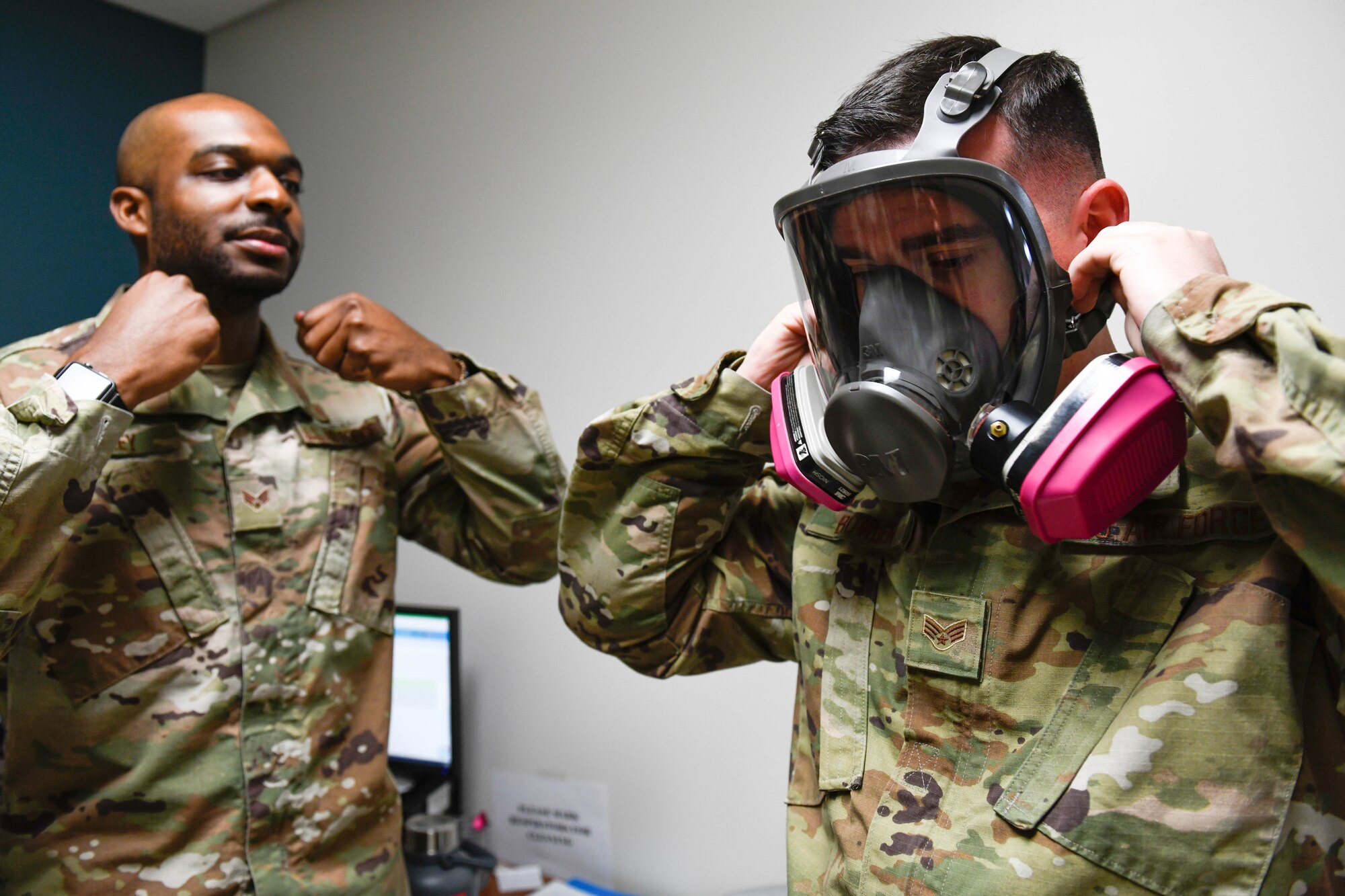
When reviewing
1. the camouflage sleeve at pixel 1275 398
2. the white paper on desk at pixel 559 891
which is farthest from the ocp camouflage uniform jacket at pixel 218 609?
the camouflage sleeve at pixel 1275 398

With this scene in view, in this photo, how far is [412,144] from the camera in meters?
2.44

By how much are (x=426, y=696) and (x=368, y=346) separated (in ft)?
3.58

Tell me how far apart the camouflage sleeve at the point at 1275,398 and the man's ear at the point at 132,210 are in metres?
1.43

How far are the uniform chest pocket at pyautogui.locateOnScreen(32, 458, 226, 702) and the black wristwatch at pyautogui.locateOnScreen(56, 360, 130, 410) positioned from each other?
22 cm

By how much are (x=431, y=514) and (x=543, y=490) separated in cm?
24

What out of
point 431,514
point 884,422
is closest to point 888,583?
point 884,422

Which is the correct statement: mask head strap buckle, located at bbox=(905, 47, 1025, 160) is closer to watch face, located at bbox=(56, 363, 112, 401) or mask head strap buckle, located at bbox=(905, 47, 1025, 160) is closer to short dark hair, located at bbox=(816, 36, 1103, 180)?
short dark hair, located at bbox=(816, 36, 1103, 180)

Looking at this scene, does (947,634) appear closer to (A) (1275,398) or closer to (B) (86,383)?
(A) (1275,398)

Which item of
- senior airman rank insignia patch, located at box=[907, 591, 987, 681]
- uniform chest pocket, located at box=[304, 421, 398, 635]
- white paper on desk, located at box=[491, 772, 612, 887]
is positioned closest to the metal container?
white paper on desk, located at box=[491, 772, 612, 887]

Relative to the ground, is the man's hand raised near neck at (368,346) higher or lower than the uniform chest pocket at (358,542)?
higher

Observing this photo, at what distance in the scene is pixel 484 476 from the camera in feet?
4.69

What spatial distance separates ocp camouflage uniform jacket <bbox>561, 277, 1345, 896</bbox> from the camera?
0.63 m

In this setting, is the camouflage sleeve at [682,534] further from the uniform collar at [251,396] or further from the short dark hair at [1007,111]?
the uniform collar at [251,396]

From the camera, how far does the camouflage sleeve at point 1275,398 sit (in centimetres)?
59
